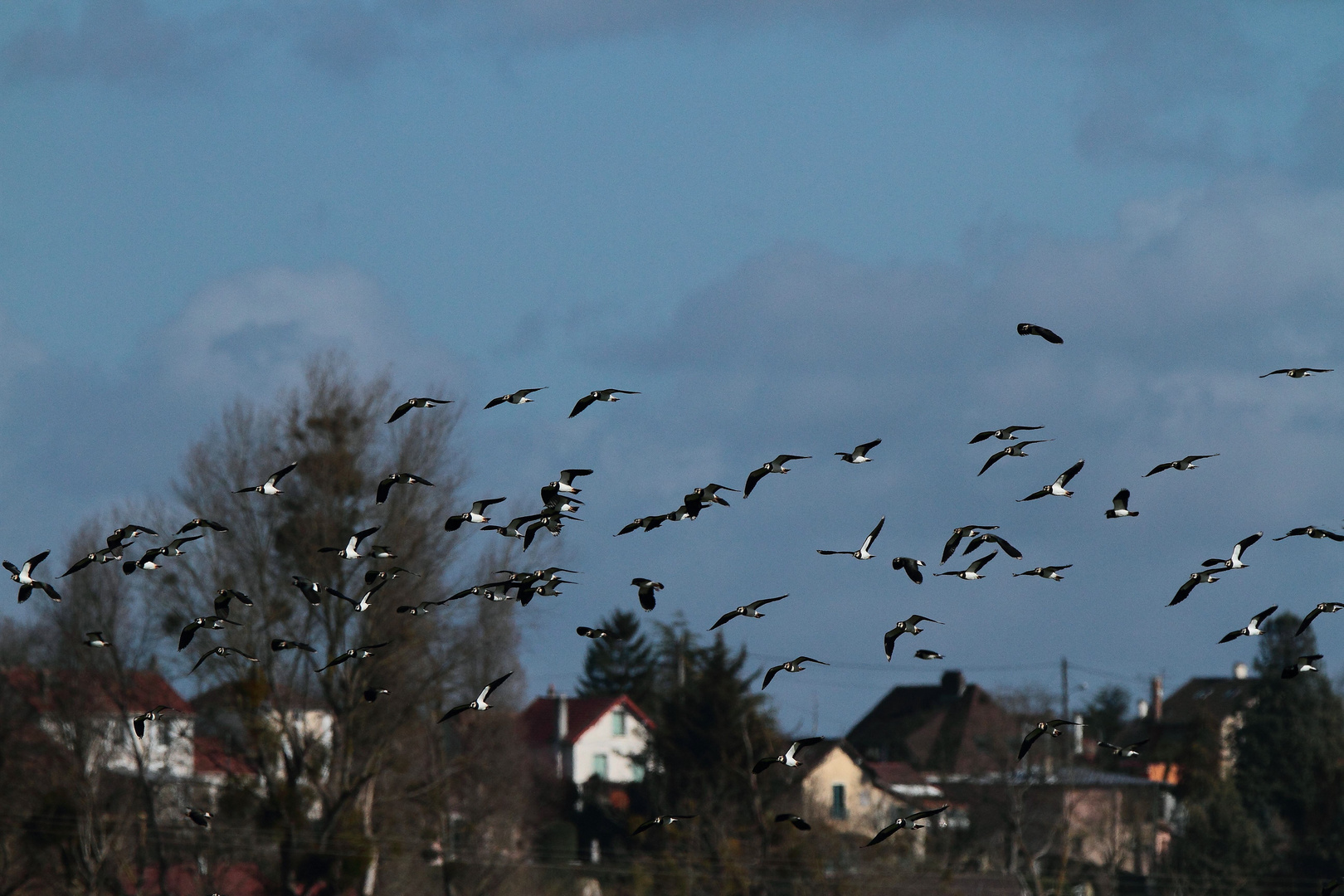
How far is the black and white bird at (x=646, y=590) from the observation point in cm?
1905

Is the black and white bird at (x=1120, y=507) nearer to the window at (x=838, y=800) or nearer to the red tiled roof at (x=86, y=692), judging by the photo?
the red tiled roof at (x=86, y=692)

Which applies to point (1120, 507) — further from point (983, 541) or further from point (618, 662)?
point (618, 662)

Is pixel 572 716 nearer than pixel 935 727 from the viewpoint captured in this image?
Yes

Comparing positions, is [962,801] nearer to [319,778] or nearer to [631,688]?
[319,778]

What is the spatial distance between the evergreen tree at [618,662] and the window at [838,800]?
31.3m

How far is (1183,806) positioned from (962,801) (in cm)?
1399

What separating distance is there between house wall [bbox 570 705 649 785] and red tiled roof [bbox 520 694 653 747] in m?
0.29

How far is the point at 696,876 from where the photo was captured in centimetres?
5209

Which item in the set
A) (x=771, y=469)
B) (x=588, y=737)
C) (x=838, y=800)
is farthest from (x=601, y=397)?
(x=588, y=737)

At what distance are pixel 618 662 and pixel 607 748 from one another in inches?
1069

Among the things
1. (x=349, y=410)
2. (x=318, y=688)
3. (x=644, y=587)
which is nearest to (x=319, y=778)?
(x=318, y=688)

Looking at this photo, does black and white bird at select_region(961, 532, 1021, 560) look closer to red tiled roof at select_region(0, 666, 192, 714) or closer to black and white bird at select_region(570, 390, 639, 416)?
black and white bird at select_region(570, 390, 639, 416)

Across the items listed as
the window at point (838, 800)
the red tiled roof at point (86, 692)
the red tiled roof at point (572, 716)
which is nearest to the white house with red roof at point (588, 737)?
the red tiled roof at point (572, 716)

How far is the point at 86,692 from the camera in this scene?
6178 centimetres
